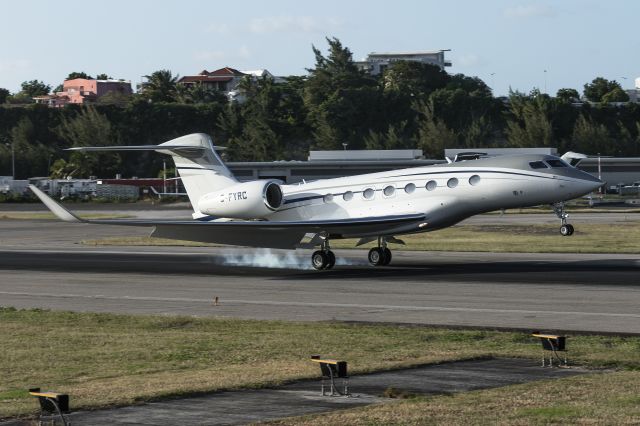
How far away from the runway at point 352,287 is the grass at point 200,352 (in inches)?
84.6

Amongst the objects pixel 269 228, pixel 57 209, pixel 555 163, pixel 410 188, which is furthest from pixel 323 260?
pixel 57 209

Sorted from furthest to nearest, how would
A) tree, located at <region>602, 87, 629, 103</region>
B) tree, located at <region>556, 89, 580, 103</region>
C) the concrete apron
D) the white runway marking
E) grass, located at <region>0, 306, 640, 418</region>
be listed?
tree, located at <region>602, 87, 629, 103</region>, tree, located at <region>556, 89, 580, 103</region>, the white runway marking, grass, located at <region>0, 306, 640, 418</region>, the concrete apron

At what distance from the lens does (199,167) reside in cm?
3781

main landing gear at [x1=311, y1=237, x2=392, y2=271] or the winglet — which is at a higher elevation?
the winglet

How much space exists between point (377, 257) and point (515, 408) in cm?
2340

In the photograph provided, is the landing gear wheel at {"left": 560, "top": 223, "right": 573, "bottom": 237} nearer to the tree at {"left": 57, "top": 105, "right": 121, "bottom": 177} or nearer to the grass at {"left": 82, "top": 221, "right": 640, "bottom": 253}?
the grass at {"left": 82, "top": 221, "right": 640, "bottom": 253}

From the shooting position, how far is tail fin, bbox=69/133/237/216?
3750 cm

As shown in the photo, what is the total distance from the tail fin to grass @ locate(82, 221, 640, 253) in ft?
32.3

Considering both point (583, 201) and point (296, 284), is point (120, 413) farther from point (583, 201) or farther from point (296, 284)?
point (583, 201)

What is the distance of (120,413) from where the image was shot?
12.7 meters

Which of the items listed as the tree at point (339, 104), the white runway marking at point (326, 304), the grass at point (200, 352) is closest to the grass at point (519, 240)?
the white runway marking at point (326, 304)

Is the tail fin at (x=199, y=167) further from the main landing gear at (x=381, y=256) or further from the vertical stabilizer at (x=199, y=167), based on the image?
the main landing gear at (x=381, y=256)

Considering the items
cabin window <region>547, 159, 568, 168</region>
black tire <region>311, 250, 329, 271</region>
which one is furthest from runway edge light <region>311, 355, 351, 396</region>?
cabin window <region>547, 159, 568, 168</region>

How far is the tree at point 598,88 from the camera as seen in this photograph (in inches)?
6727
